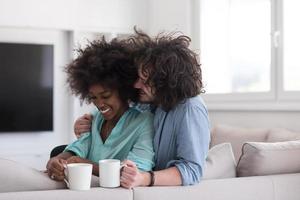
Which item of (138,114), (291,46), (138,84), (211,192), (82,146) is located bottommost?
(211,192)

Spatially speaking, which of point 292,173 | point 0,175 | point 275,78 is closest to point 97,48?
point 0,175

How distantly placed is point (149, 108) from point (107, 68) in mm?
231

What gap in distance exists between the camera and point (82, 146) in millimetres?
1893

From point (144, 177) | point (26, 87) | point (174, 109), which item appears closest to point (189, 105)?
point (174, 109)

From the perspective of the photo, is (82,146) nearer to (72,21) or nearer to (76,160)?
(76,160)

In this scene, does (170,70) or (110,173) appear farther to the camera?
(170,70)

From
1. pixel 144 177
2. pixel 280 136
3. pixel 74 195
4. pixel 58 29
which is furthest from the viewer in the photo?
pixel 58 29

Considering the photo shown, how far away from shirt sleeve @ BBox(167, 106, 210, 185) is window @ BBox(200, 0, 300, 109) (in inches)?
82.9

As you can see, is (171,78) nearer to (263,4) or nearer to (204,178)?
(204,178)

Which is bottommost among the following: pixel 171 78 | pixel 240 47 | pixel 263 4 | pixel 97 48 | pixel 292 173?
pixel 292 173

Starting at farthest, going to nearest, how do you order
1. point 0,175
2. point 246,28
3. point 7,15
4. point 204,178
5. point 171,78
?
point 7,15, point 246,28, point 204,178, point 171,78, point 0,175

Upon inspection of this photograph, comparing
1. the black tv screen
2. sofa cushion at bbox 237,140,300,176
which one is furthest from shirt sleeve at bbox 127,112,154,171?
the black tv screen

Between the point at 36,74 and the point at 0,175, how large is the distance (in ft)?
11.1

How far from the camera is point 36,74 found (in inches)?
184
